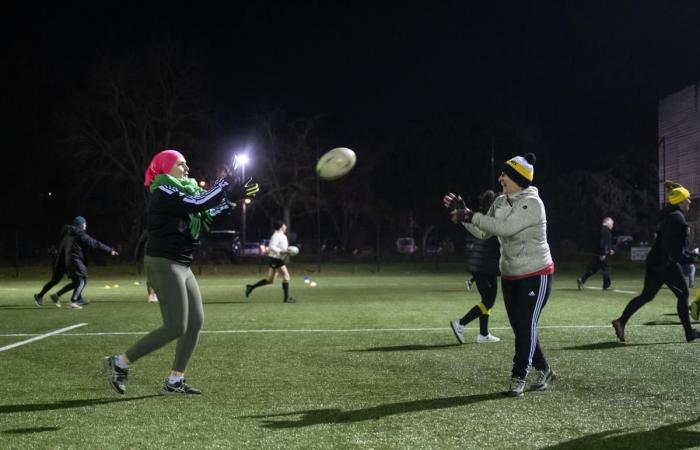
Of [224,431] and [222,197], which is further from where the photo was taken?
[222,197]

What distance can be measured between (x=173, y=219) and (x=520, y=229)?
3177 mm

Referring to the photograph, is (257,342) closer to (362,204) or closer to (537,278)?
(537,278)

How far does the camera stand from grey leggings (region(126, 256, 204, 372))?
7.04 metres

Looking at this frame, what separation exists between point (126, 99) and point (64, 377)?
41132mm

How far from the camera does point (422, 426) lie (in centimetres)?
592

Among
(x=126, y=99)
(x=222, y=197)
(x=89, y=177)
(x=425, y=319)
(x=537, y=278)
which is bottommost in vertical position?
(x=425, y=319)

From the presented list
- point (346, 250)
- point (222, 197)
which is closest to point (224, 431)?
point (222, 197)

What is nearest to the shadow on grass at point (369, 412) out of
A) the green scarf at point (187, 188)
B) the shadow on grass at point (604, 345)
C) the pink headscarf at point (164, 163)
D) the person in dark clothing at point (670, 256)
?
the green scarf at point (187, 188)

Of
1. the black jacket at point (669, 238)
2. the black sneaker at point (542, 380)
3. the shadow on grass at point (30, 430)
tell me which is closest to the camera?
the shadow on grass at point (30, 430)

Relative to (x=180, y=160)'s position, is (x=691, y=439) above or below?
below

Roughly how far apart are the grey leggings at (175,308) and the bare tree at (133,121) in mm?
40973

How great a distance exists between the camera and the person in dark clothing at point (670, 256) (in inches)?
415

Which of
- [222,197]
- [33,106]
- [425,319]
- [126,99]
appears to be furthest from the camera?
[33,106]

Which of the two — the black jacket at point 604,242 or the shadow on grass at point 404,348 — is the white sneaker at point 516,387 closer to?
the shadow on grass at point 404,348
